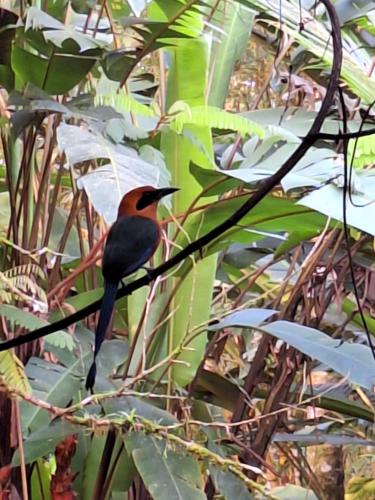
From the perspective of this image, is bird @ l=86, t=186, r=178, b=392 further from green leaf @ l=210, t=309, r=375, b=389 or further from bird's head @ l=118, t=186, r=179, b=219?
green leaf @ l=210, t=309, r=375, b=389

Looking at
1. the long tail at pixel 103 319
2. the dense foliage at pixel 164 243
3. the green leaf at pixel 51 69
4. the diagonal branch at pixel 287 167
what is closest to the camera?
the diagonal branch at pixel 287 167

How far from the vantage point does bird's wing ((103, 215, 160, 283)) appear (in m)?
0.88

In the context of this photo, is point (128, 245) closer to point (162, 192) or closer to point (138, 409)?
point (162, 192)

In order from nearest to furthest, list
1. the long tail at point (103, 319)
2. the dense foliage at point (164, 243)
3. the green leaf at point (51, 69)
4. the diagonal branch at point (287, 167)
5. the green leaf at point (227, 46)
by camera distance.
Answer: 1. the diagonal branch at point (287, 167)
2. the long tail at point (103, 319)
3. the dense foliage at point (164, 243)
4. the green leaf at point (51, 69)
5. the green leaf at point (227, 46)

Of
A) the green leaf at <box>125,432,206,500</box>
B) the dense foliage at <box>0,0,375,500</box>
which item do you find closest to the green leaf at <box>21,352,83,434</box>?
the dense foliage at <box>0,0,375,500</box>

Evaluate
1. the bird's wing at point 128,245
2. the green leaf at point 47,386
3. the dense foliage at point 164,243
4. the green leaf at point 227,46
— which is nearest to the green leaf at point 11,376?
the dense foliage at point 164,243

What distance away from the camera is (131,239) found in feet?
2.99

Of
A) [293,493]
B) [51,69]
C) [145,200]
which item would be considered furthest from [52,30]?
[293,493]

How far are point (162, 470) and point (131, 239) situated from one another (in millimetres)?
296

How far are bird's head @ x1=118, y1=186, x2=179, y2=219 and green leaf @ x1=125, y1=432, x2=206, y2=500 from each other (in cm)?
27

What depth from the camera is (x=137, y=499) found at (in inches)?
46.6

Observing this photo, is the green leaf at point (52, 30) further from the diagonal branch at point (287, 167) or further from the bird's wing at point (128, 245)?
the diagonal branch at point (287, 167)

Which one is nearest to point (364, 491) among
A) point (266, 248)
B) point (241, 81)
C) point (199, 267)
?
point (266, 248)

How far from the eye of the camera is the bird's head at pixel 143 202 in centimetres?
95
